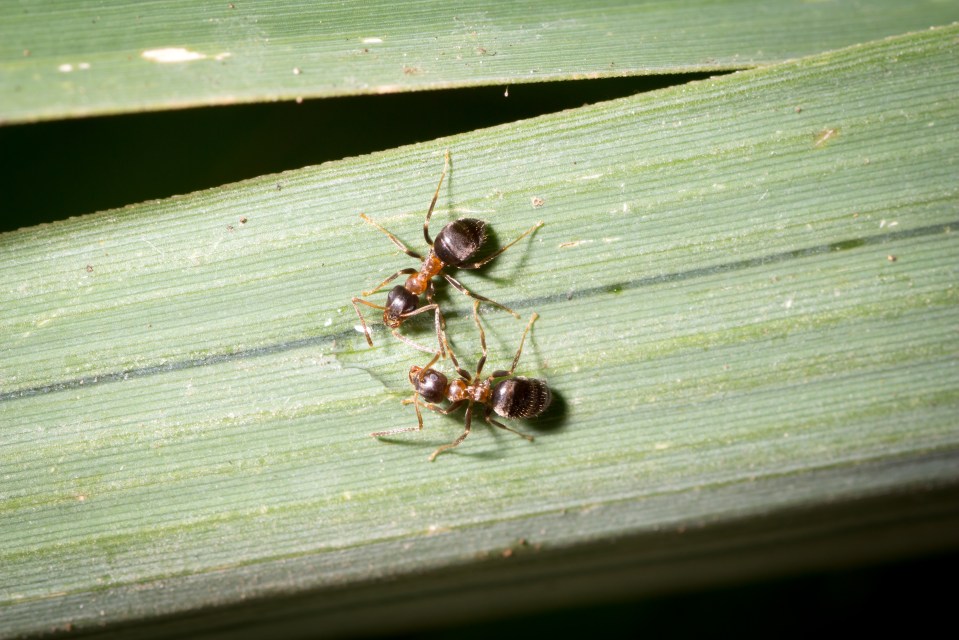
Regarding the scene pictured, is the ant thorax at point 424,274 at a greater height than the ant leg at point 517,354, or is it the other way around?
the ant thorax at point 424,274

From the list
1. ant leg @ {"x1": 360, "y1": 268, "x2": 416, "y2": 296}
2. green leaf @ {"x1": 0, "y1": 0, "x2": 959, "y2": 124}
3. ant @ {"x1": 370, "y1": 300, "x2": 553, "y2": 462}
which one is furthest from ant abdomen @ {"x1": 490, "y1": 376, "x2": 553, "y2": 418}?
green leaf @ {"x1": 0, "y1": 0, "x2": 959, "y2": 124}

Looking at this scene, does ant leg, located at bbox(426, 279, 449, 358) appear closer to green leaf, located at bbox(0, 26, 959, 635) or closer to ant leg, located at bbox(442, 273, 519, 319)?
ant leg, located at bbox(442, 273, 519, 319)

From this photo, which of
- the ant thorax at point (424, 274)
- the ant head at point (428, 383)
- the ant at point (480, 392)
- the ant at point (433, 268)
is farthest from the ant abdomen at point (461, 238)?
the ant head at point (428, 383)

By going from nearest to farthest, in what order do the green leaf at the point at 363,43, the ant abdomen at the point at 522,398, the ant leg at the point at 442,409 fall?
the green leaf at the point at 363,43, the ant abdomen at the point at 522,398, the ant leg at the point at 442,409

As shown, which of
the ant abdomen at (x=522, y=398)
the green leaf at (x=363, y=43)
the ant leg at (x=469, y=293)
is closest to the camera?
the green leaf at (x=363, y=43)

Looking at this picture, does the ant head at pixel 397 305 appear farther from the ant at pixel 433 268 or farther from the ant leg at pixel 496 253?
the ant leg at pixel 496 253

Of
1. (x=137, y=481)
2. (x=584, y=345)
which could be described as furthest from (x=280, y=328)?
(x=584, y=345)

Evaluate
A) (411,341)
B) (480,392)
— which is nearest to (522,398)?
(480,392)

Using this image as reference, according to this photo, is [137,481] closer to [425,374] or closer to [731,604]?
[425,374]
